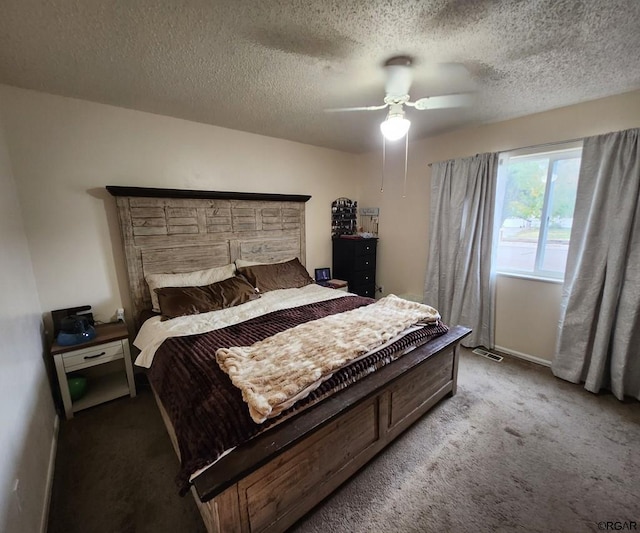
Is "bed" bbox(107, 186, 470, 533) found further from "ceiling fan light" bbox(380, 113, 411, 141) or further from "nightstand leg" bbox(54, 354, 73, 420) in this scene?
"ceiling fan light" bbox(380, 113, 411, 141)

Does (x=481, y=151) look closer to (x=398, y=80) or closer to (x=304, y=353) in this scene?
(x=398, y=80)

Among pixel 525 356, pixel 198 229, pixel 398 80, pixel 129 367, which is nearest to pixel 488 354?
pixel 525 356

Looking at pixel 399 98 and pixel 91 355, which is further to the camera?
pixel 91 355

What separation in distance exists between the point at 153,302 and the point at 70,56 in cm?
175

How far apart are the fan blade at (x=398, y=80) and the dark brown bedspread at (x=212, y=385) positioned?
171cm

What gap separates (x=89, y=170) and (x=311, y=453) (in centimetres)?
269

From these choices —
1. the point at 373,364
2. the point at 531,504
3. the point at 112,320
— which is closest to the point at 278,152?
the point at 112,320

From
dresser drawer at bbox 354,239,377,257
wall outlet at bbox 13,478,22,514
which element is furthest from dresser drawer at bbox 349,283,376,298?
wall outlet at bbox 13,478,22,514

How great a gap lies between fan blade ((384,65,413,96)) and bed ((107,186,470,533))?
1606 millimetres

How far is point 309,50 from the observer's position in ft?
5.16

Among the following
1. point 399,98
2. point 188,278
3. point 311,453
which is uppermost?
point 399,98

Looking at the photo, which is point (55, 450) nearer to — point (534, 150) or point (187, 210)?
point (187, 210)

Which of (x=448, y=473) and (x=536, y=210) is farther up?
(x=536, y=210)

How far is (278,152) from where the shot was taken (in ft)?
11.0
